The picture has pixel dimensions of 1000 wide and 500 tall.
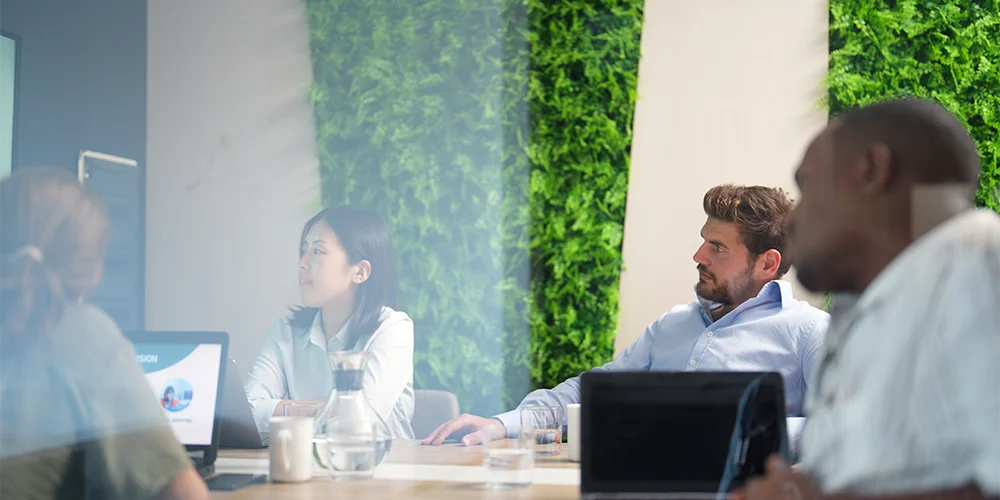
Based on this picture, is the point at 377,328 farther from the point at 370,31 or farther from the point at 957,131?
the point at 957,131

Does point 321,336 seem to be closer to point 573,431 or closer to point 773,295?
point 573,431

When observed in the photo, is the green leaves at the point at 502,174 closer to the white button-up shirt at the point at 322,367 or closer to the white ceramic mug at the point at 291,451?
the white button-up shirt at the point at 322,367

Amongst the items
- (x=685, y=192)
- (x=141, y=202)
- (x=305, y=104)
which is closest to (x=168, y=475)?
(x=141, y=202)

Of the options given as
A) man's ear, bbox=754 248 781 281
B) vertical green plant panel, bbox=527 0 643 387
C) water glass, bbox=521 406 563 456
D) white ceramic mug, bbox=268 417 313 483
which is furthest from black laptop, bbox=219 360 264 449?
vertical green plant panel, bbox=527 0 643 387

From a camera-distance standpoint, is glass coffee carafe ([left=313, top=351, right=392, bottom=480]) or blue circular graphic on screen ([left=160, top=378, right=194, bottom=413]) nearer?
glass coffee carafe ([left=313, top=351, right=392, bottom=480])

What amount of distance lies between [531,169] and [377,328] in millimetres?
1401

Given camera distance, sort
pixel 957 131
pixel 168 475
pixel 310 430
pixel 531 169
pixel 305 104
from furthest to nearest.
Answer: pixel 531 169 < pixel 305 104 < pixel 310 430 < pixel 168 475 < pixel 957 131

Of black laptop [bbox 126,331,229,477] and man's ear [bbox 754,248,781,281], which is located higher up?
man's ear [bbox 754,248,781,281]

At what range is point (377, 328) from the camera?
2602mm

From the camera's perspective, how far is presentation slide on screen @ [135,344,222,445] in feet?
5.48

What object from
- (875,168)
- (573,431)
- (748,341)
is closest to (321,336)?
(573,431)

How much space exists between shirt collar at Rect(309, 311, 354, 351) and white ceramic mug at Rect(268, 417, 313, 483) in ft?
3.41

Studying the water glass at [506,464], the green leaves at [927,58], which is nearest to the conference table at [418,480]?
the water glass at [506,464]

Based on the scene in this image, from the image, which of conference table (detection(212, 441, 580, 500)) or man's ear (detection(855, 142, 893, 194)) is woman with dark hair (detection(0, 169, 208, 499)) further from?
man's ear (detection(855, 142, 893, 194))
